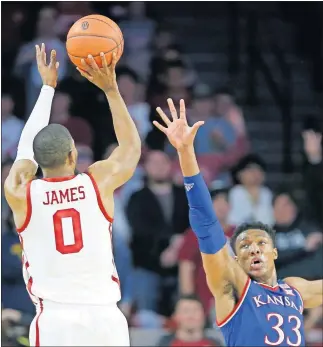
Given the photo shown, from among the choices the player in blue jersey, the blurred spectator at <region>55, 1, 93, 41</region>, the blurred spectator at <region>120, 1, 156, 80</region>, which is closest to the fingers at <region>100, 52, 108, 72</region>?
the player in blue jersey

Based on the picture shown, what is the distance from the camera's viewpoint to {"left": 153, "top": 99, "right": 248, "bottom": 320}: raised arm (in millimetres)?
5711

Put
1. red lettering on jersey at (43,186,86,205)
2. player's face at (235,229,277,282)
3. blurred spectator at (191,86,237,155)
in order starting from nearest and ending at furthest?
1. red lettering on jersey at (43,186,86,205)
2. player's face at (235,229,277,282)
3. blurred spectator at (191,86,237,155)

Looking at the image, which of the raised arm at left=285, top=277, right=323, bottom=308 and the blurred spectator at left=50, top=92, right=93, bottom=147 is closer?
the raised arm at left=285, top=277, right=323, bottom=308

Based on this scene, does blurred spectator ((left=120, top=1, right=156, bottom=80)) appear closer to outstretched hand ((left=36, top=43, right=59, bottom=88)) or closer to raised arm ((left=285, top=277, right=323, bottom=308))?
outstretched hand ((left=36, top=43, right=59, bottom=88))

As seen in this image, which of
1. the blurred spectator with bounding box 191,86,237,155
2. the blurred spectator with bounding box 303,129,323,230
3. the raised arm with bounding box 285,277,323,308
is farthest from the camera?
the blurred spectator with bounding box 191,86,237,155

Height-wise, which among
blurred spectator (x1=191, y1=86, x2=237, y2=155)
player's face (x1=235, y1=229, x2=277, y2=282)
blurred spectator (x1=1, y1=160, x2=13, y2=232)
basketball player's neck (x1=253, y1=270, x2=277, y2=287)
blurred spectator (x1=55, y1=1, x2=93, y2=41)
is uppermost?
blurred spectator (x1=55, y1=1, x2=93, y2=41)

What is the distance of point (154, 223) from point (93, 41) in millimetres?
4383

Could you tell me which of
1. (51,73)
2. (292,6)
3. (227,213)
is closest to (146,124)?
(227,213)

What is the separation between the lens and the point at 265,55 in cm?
1209

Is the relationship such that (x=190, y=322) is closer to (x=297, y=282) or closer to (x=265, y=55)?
(x=297, y=282)

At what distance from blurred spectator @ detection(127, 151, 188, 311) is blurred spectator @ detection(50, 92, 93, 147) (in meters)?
1.03

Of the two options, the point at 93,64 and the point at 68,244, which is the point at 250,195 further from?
the point at 68,244

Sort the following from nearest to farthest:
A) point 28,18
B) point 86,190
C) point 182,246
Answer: point 86,190
point 182,246
point 28,18

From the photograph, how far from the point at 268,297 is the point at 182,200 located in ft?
15.4
